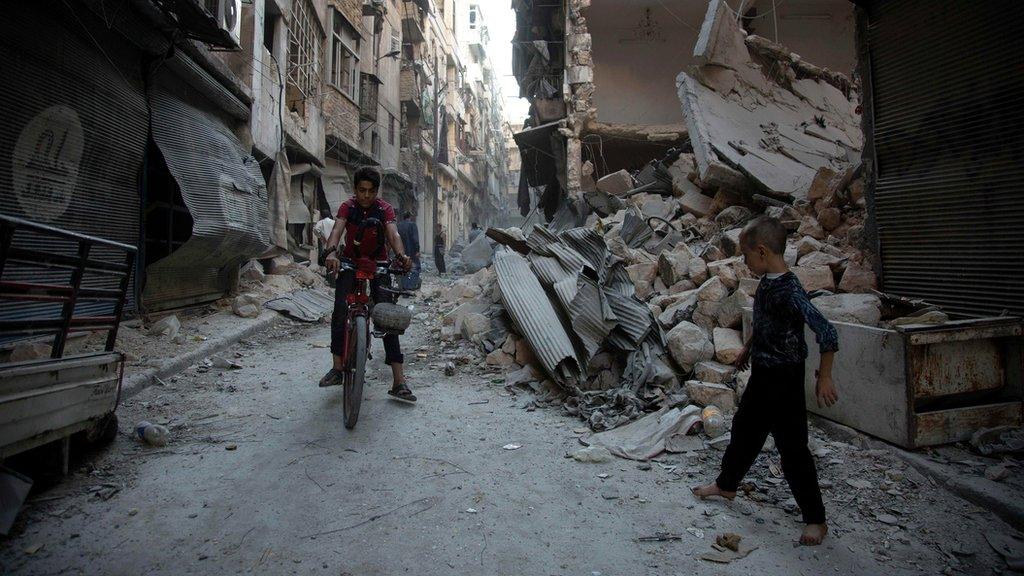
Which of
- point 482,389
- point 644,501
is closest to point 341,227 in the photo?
point 482,389

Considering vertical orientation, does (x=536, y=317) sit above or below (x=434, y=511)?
above

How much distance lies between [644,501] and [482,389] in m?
2.26

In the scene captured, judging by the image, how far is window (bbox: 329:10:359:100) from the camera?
48.2 feet

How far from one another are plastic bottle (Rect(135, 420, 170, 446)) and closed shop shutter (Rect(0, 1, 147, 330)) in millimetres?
2109

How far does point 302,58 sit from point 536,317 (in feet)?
35.1

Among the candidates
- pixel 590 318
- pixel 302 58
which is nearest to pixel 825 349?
pixel 590 318

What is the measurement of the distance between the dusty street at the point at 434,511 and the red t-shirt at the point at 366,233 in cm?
125

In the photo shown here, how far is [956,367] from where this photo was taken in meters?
2.93

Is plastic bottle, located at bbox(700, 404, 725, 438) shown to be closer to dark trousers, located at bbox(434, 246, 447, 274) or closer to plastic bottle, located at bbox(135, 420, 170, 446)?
plastic bottle, located at bbox(135, 420, 170, 446)

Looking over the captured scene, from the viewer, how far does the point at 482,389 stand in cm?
461

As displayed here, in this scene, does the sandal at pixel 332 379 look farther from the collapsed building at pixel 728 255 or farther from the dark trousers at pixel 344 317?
the collapsed building at pixel 728 255

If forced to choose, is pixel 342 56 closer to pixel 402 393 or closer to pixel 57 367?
pixel 402 393

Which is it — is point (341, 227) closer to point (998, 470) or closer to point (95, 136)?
point (95, 136)

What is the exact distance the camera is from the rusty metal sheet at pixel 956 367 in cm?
284
